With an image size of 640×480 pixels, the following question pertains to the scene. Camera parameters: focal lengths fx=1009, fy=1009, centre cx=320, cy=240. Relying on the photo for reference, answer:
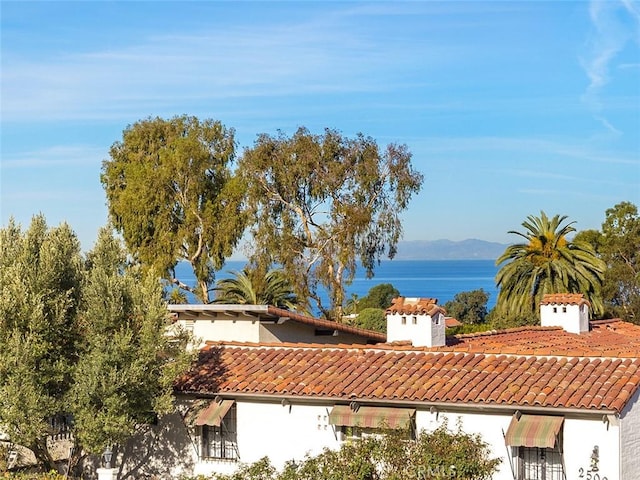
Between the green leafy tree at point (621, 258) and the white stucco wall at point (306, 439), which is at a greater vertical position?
the green leafy tree at point (621, 258)

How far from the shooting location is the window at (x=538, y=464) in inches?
658

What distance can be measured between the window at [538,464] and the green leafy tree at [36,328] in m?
7.86

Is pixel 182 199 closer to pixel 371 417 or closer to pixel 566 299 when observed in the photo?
pixel 566 299

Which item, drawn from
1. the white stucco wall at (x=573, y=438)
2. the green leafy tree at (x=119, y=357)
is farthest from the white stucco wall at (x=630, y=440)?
the green leafy tree at (x=119, y=357)

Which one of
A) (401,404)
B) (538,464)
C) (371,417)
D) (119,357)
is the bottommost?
(538,464)

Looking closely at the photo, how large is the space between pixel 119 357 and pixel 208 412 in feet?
7.00

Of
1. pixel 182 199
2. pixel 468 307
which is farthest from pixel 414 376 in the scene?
pixel 468 307

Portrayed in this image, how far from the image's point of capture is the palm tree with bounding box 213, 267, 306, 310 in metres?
40.9

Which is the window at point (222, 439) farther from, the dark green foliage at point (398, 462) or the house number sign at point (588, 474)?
the house number sign at point (588, 474)

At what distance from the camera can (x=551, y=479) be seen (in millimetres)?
16781

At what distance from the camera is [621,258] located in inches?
2103

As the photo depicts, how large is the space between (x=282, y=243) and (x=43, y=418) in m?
30.8

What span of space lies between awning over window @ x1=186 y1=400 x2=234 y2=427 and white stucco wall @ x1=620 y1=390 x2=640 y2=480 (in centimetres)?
698

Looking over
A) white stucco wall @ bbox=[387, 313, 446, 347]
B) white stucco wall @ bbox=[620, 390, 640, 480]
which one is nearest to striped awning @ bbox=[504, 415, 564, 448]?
white stucco wall @ bbox=[620, 390, 640, 480]
